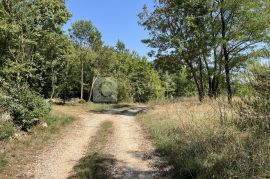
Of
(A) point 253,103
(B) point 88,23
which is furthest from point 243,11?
(B) point 88,23

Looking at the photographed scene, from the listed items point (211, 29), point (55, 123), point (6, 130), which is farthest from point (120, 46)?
point (6, 130)

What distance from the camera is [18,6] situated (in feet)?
59.0

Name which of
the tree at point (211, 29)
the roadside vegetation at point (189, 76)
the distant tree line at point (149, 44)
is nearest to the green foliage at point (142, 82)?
A: the distant tree line at point (149, 44)

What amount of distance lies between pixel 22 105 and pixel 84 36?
3268 cm

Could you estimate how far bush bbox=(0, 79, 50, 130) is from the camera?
1519 cm

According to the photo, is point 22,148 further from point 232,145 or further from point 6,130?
point 232,145

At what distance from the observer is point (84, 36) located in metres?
47.2

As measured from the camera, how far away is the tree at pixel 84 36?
152 feet

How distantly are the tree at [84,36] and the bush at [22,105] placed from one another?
30.4 metres

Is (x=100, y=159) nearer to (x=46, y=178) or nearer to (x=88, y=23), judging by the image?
(x=46, y=178)

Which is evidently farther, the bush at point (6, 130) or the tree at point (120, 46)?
the tree at point (120, 46)

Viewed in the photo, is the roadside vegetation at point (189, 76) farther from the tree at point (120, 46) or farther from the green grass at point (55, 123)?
the tree at point (120, 46)

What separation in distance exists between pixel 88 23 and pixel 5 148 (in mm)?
36593

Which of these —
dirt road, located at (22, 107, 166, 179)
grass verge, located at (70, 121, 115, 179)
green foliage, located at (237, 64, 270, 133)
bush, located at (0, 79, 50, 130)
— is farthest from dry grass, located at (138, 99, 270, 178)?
bush, located at (0, 79, 50, 130)
